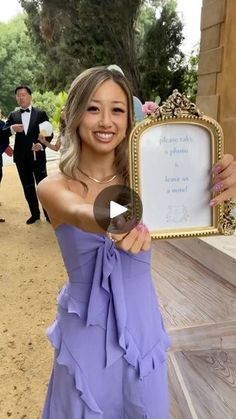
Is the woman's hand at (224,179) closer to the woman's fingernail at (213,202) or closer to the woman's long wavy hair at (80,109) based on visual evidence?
the woman's fingernail at (213,202)

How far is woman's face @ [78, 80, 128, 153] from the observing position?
2.72ft

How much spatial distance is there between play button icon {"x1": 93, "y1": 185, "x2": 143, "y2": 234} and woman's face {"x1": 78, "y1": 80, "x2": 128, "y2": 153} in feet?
0.91

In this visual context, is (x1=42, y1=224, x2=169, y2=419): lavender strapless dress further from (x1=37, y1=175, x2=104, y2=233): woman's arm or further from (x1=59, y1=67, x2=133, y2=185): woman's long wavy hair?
(x1=59, y1=67, x2=133, y2=185): woman's long wavy hair

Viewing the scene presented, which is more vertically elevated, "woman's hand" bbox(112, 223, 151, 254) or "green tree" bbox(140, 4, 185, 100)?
"green tree" bbox(140, 4, 185, 100)

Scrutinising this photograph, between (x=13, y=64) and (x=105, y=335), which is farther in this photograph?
(x=13, y=64)

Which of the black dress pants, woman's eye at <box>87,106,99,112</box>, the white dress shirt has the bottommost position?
the black dress pants

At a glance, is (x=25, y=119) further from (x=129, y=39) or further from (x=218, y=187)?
(x=129, y=39)

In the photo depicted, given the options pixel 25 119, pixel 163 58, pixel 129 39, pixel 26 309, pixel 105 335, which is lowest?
pixel 26 309

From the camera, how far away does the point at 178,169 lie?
0.81 m

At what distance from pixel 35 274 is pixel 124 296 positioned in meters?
2.44

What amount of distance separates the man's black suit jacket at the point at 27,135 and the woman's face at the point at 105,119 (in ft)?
11.7

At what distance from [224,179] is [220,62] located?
1979 mm

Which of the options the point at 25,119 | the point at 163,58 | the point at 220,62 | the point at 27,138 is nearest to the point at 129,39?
the point at 163,58

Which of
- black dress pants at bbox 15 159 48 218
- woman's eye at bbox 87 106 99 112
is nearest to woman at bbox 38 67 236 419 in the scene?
woman's eye at bbox 87 106 99 112
